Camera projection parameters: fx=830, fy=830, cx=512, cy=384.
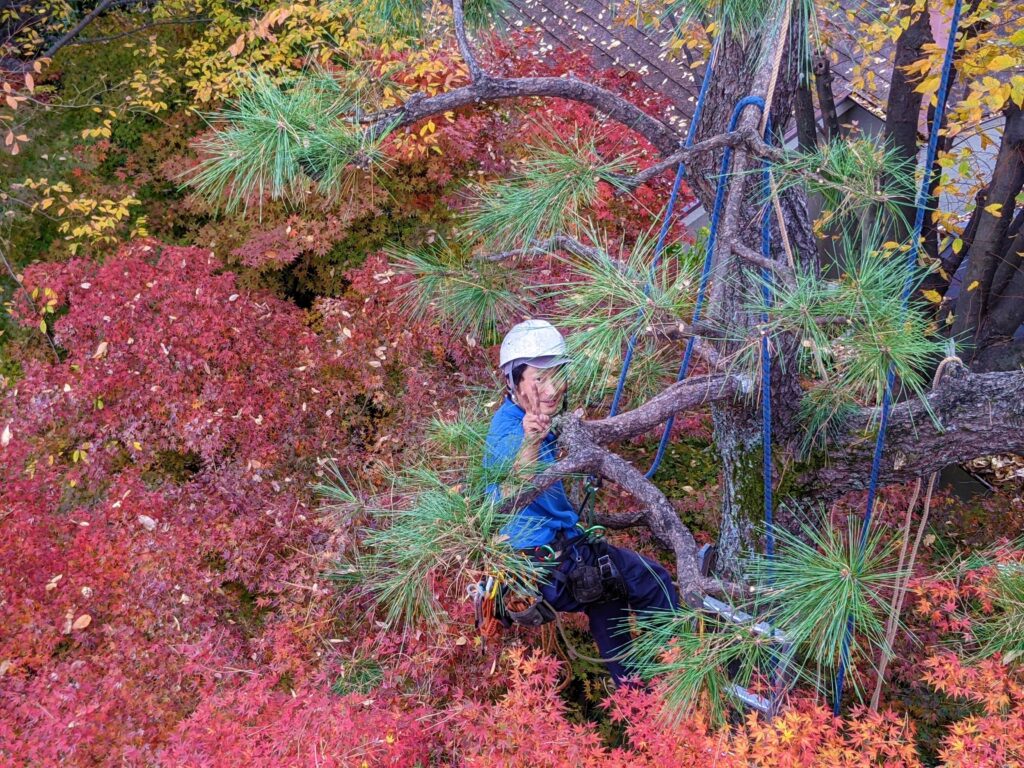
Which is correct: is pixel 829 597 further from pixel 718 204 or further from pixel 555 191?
pixel 555 191

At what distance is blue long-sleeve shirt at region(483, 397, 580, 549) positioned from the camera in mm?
2258

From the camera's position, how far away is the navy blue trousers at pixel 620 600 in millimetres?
2461

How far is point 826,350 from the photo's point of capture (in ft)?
6.12

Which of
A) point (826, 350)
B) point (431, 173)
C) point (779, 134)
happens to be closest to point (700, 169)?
point (779, 134)

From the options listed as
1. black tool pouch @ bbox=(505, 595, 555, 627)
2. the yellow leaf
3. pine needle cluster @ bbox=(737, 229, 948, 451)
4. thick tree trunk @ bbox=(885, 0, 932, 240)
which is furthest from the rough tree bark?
thick tree trunk @ bbox=(885, 0, 932, 240)

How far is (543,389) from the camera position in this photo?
7.56 feet

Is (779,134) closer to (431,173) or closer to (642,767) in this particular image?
(642,767)

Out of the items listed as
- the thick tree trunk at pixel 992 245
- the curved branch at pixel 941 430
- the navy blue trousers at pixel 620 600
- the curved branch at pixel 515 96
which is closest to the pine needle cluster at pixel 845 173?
the curved branch at pixel 515 96

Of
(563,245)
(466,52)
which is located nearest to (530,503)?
(563,245)

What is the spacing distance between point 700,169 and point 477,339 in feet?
6.08

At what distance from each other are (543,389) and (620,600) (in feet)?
2.73

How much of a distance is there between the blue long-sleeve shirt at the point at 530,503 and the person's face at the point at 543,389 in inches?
3.6

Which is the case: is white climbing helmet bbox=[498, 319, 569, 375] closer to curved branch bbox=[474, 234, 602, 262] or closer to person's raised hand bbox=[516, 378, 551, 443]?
person's raised hand bbox=[516, 378, 551, 443]

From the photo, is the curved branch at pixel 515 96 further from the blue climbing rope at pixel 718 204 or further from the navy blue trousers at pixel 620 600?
the navy blue trousers at pixel 620 600
